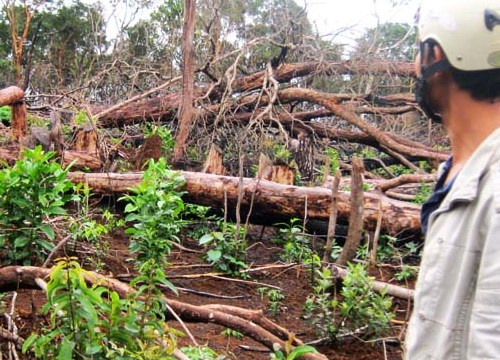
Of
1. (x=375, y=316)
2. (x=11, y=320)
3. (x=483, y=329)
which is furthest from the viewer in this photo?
(x=375, y=316)

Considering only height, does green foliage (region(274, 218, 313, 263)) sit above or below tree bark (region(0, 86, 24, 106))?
below

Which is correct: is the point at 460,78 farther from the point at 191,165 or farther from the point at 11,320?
the point at 191,165

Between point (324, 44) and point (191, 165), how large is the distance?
3354mm

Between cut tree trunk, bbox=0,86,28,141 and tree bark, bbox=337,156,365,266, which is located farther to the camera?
cut tree trunk, bbox=0,86,28,141

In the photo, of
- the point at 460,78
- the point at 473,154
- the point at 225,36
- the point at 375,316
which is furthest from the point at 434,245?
the point at 225,36

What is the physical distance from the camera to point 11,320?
8.61 ft

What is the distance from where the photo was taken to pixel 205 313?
2740 mm

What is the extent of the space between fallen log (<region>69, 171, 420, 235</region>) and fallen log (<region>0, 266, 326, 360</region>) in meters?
2.72

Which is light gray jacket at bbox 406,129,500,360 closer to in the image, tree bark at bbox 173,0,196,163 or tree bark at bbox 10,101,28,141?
tree bark at bbox 10,101,28,141

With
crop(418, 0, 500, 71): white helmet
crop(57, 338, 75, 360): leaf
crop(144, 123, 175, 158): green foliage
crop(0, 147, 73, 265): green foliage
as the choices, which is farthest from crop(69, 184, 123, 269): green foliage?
crop(418, 0, 500, 71): white helmet

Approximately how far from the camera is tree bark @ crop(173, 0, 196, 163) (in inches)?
326

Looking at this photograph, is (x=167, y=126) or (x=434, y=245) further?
(x=167, y=126)

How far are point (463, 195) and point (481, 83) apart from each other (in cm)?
31

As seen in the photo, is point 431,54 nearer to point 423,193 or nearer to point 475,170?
point 475,170
